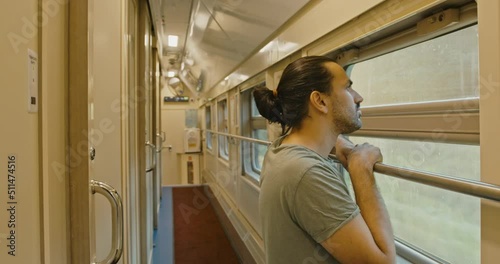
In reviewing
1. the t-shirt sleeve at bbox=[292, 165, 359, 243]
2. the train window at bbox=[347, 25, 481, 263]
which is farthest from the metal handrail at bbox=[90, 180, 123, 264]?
the train window at bbox=[347, 25, 481, 263]

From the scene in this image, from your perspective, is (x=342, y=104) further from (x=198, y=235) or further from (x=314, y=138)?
(x=198, y=235)

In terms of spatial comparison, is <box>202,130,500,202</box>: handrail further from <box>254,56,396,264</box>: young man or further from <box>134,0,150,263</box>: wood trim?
<box>134,0,150,263</box>: wood trim

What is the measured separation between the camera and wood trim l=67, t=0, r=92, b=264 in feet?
2.08

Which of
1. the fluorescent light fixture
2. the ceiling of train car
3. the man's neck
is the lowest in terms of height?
the man's neck

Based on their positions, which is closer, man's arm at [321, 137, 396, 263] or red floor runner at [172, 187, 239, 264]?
man's arm at [321, 137, 396, 263]

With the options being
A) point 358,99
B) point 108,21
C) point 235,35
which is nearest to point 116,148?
point 108,21

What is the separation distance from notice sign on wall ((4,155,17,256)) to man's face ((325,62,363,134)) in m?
0.79

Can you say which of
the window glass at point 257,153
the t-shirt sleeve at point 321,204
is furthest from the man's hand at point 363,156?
the window glass at point 257,153

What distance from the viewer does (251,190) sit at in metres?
3.23

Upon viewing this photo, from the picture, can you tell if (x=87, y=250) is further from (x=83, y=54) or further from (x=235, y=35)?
(x=235, y=35)

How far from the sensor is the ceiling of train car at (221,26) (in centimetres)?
204

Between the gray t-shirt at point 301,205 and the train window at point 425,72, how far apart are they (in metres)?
0.52

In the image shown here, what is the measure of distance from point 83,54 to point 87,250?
0.40 m

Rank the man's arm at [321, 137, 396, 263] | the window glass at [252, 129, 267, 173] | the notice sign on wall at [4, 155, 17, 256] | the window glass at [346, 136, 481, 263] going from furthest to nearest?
1. the window glass at [252, 129, 267, 173]
2. the window glass at [346, 136, 481, 263]
3. the man's arm at [321, 137, 396, 263]
4. the notice sign on wall at [4, 155, 17, 256]
